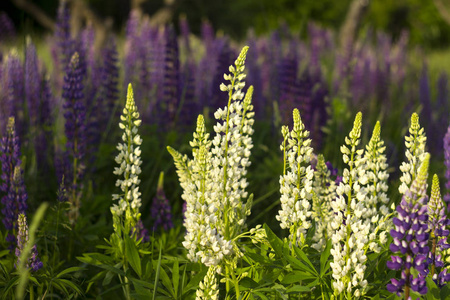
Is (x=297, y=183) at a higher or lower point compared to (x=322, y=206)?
higher

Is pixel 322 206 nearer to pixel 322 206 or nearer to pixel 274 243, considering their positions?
pixel 322 206

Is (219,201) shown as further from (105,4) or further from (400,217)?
(105,4)

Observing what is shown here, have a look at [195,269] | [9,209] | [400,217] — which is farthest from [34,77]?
[400,217]

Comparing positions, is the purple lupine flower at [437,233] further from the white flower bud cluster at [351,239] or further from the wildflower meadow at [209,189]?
the white flower bud cluster at [351,239]

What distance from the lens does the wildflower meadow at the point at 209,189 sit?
1.72 meters

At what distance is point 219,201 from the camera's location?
1.87 metres

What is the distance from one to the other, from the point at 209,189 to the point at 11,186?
3.20 ft

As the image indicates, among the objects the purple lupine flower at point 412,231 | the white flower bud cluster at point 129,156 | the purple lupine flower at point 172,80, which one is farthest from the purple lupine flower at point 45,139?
the purple lupine flower at point 412,231

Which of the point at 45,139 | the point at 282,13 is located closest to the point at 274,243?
the point at 45,139

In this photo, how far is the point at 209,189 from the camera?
1840 millimetres

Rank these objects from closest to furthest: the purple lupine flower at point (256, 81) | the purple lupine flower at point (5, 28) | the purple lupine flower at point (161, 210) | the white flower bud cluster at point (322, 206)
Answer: the white flower bud cluster at point (322, 206)
the purple lupine flower at point (161, 210)
the purple lupine flower at point (5, 28)
the purple lupine flower at point (256, 81)

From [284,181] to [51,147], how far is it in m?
2.22

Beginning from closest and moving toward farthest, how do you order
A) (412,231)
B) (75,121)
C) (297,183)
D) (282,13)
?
1. (412,231)
2. (297,183)
3. (75,121)
4. (282,13)

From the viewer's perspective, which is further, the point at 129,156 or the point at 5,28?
the point at 5,28
